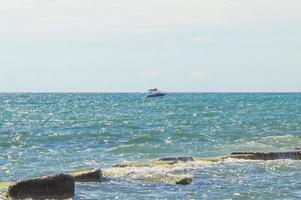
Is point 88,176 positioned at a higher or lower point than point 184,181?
higher

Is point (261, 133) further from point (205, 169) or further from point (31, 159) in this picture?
point (205, 169)

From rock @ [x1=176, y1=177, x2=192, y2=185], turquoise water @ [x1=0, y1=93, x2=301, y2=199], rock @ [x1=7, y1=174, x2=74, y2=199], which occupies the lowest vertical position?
turquoise water @ [x1=0, y1=93, x2=301, y2=199]

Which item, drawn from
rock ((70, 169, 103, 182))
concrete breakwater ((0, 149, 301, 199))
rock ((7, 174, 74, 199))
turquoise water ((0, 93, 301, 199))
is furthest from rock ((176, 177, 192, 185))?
rock ((7, 174, 74, 199))

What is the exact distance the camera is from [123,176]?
84.4 feet

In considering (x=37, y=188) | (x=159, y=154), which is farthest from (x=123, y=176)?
(x=159, y=154)

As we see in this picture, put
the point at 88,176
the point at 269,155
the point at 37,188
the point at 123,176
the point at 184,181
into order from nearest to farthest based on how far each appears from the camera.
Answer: the point at 37,188 < the point at 184,181 < the point at 88,176 < the point at 123,176 < the point at 269,155

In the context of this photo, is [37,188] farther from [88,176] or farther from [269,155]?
[269,155]

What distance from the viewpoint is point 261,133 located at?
56375 millimetres

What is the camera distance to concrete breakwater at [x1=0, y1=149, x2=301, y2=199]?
20406 mm

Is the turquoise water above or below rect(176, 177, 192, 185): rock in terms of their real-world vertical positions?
below

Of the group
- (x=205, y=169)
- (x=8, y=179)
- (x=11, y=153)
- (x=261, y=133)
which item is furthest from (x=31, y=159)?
(x=261, y=133)

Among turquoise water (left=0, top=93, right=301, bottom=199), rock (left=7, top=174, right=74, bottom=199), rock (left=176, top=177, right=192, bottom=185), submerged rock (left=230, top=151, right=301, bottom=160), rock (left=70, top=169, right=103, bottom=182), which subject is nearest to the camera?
rock (left=7, top=174, right=74, bottom=199)

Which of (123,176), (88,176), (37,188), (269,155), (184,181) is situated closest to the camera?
(37,188)

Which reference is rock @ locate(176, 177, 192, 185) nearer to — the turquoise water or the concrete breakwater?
the concrete breakwater
